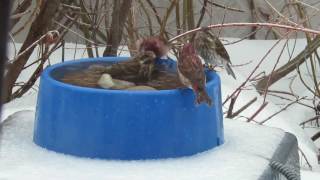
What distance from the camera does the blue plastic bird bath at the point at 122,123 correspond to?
114 cm

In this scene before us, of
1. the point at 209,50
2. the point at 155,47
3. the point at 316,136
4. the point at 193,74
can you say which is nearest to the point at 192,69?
the point at 193,74

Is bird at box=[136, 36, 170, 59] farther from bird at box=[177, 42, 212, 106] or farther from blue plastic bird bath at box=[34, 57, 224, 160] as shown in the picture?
blue plastic bird bath at box=[34, 57, 224, 160]

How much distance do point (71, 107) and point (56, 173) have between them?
162 millimetres

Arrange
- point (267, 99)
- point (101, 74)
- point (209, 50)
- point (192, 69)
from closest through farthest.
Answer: point (192, 69)
point (101, 74)
point (209, 50)
point (267, 99)

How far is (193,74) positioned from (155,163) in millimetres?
190

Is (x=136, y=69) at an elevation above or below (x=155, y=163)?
above

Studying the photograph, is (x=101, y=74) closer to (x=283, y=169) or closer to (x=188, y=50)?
(x=188, y=50)

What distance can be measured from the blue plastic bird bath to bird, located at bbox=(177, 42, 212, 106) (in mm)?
23

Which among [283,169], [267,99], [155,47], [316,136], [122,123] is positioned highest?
[155,47]

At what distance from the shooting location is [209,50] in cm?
177

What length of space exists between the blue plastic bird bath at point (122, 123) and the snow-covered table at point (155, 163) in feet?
0.07

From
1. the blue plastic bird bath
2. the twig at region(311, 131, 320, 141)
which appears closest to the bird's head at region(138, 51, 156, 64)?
the blue plastic bird bath

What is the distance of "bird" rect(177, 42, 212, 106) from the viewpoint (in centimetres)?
117

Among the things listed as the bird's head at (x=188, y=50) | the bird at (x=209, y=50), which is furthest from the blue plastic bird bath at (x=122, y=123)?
the bird at (x=209, y=50)
